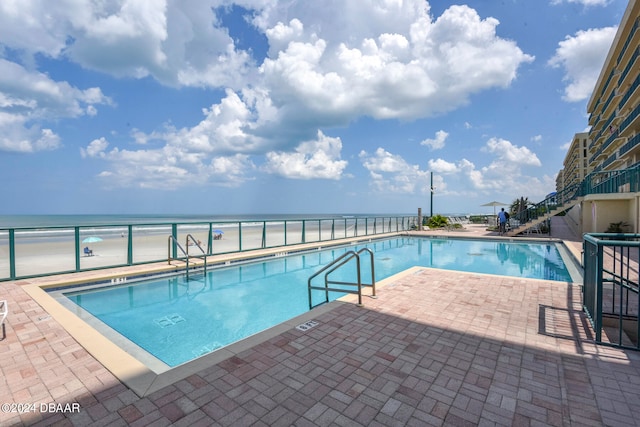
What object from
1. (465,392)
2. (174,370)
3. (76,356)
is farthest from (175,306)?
(465,392)

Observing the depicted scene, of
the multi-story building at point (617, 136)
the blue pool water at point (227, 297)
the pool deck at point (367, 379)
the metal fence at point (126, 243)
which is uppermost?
the multi-story building at point (617, 136)

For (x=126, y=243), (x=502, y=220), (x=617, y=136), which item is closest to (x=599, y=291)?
(x=126, y=243)

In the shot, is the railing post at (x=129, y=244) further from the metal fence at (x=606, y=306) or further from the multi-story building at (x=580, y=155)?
the multi-story building at (x=580, y=155)

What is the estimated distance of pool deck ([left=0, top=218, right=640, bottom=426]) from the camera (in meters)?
2.07

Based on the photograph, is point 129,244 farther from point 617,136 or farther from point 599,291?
point 617,136

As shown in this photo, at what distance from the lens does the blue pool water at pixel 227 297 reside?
178 inches

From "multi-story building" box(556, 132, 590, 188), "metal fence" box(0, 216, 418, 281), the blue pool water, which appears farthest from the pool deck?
"multi-story building" box(556, 132, 590, 188)

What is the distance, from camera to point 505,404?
7.19 ft

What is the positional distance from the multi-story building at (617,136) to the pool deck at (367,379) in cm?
1251

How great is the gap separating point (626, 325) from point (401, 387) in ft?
10.9

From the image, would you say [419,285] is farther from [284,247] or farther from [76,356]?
[284,247]

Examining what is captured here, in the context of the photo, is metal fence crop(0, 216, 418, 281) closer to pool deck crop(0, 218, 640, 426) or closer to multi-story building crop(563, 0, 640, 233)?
pool deck crop(0, 218, 640, 426)

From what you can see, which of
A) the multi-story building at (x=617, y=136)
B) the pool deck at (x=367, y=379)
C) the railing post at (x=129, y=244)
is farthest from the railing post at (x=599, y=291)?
the multi-story building at (x=617, y=136)

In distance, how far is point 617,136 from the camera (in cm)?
2620
